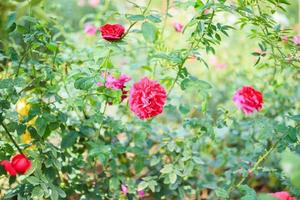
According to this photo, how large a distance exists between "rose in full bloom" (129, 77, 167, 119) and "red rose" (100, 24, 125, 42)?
7.1 inches

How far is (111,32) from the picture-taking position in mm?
1359

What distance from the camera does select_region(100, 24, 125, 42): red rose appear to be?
135 centimetres

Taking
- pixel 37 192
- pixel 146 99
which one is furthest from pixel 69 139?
pixel 146 99

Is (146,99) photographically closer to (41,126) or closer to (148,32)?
(148,32)

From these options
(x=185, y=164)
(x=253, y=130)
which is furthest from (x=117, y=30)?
(x=253, y=130)

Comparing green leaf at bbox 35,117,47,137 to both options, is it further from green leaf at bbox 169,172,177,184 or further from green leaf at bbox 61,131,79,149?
green leaf at bbox 169,172,177,184

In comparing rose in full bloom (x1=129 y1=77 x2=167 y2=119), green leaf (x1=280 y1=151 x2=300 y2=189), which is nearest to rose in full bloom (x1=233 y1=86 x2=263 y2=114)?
rose in full bloom (x1=129 y1=77 x2=167 y2=119)

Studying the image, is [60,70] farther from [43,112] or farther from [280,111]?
[280,111]

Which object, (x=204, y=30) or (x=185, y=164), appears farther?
(x=185, y=164)

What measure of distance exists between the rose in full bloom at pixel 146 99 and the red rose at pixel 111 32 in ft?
0.59

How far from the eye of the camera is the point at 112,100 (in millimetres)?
1520

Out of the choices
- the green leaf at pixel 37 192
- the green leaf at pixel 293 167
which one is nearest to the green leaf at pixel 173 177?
the green leaf at pixel 37 192

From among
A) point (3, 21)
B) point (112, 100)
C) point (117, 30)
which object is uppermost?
point (3, 21)

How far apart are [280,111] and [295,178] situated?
1.78 metres
